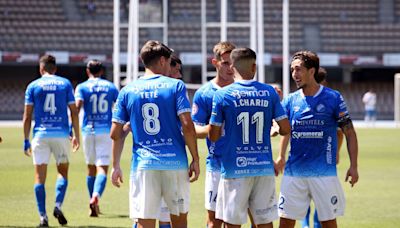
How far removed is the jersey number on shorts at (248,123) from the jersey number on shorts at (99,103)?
654cm

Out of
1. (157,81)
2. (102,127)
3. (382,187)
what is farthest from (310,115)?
(382,187)

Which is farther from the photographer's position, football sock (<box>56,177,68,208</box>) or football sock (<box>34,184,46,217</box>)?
football sock (<box>56,177,68,208</box>)

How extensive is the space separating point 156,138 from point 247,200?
989 millimetres

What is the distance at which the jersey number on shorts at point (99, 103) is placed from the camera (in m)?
15.0

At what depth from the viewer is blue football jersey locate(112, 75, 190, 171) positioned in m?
8.77

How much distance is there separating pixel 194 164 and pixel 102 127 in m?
6.54

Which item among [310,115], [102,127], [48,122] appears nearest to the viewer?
[310,115]

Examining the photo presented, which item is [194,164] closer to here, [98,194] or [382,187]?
[98,194]

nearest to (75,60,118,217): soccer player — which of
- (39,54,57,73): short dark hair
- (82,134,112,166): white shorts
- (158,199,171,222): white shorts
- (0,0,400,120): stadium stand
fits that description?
(82,134,112,166): white shorts

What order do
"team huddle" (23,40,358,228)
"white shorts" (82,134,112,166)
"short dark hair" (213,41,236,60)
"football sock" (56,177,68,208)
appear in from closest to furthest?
"team huddle" (23,40,358,228), "short dark hair" (213,41,236,60), "football sock" (56,177,68,208), "white shorts" (82,134,112,166)

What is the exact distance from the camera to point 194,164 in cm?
878

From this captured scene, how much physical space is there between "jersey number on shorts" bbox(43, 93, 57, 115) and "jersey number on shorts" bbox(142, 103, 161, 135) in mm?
4851

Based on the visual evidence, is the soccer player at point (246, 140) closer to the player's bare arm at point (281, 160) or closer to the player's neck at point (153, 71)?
the player's bare arm at point (281, 160)

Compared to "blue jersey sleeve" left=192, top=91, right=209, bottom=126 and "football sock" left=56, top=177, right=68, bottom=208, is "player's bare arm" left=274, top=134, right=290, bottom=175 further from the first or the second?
"football sock" left=56, top=177, right=68, bottom=208
